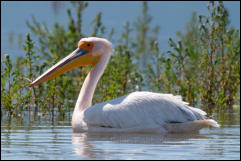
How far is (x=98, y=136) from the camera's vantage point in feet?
25.2

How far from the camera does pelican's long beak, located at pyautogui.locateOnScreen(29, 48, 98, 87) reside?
912cm

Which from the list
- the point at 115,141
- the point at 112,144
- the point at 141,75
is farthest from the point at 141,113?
the point at 141,75

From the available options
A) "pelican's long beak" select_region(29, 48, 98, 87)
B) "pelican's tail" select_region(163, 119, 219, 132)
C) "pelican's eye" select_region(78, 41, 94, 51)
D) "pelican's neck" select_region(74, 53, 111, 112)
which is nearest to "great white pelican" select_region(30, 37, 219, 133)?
"pelican's tail" select_region(163, 119, 219, 132)

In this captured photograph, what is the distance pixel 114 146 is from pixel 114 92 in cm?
428

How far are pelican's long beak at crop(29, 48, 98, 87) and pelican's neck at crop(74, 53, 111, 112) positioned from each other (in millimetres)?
137

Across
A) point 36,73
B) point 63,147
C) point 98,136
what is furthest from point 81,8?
point 63,147

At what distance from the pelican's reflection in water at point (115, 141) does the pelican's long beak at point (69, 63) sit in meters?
1.48

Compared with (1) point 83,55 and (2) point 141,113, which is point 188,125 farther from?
(1) point 83,55

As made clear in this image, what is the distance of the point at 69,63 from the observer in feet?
30.1

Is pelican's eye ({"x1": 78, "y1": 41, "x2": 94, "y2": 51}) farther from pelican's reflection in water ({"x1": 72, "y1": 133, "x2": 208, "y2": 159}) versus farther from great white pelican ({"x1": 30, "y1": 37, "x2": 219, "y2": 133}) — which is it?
pelican's reflection in water ({"x1": 72, "y1": 133, "x2": 208, "y2": 159})

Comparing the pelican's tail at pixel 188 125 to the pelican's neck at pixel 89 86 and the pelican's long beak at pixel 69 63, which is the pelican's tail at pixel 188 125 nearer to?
the pelican's neck at pixel 89 86

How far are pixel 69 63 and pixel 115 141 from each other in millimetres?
2398

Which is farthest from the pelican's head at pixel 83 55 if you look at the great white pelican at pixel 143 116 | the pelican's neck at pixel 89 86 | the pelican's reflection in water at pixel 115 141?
the pelican's reflection in water at pixel 115 141

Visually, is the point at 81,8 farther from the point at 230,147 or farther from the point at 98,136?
the point at 230,147
